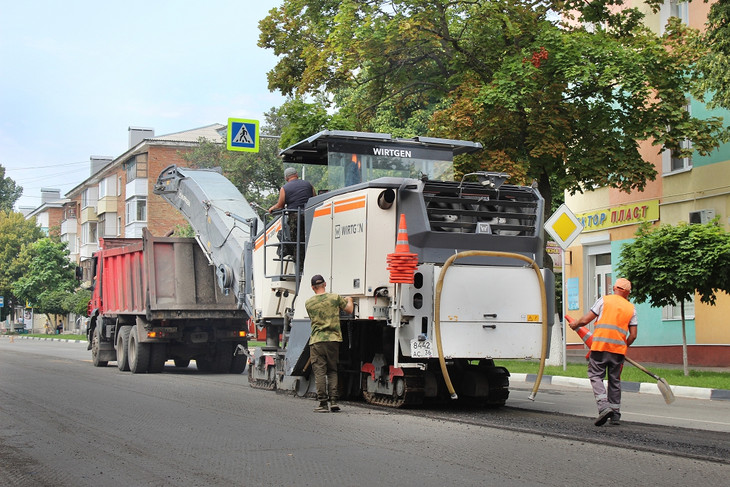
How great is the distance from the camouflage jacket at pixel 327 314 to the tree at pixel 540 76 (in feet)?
22.3

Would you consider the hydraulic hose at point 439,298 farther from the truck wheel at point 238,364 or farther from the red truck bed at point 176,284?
the truck wheel at point 238,364

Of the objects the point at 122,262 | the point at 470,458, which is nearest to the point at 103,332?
the point at 122,262

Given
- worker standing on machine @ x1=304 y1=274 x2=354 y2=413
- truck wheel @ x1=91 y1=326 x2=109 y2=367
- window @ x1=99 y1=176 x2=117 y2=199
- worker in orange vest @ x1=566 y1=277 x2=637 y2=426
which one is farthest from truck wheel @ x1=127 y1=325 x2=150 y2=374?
window @ x1=99 y1=176 x2=117 y2=199

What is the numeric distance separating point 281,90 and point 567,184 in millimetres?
8238

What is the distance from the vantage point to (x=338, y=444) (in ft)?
27.7

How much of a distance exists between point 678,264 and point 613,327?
8.03 metres

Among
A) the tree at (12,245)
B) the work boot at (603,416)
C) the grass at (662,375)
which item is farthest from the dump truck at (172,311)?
the tree at (12,245)

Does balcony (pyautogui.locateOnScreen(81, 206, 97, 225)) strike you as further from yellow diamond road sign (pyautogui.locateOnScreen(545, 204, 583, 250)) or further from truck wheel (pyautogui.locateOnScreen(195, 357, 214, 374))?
yellow diamond road sign (pyautogui.locateOnScreen(545, 204, 583, 250))

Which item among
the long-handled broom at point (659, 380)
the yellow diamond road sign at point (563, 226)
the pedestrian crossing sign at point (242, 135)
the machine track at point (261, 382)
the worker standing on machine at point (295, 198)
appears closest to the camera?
the long-handled broom at point (659, 380)

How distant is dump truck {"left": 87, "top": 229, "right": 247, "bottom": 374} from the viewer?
19.4m

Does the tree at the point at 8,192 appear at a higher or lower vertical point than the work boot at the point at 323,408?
higher

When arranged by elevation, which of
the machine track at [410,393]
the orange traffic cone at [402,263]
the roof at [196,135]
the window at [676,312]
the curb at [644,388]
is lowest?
the curb at [644,388]

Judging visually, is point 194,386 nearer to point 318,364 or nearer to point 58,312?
point 318,364

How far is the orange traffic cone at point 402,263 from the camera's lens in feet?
35.0
